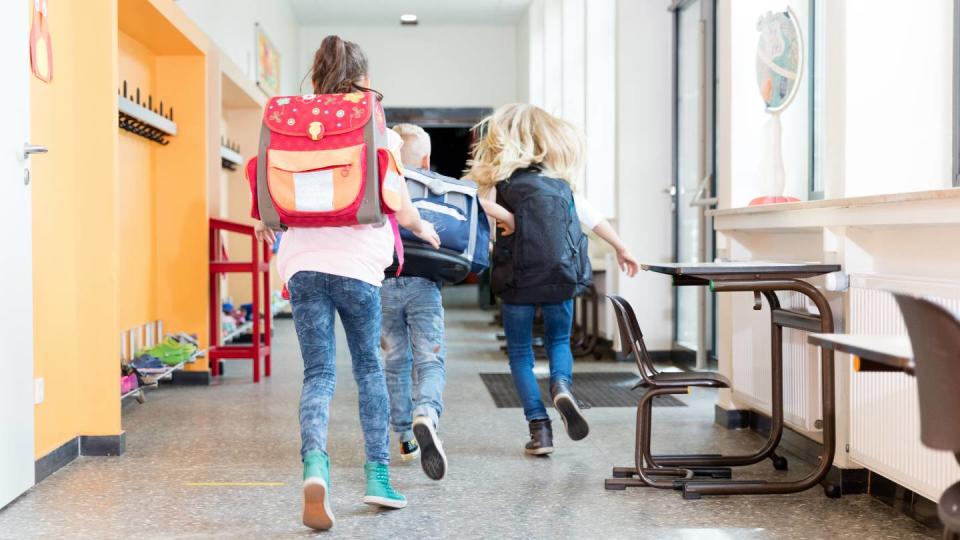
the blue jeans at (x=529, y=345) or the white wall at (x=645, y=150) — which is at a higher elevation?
the white wall at (x=645, y=150)

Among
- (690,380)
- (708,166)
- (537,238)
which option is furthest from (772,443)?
(708,166)

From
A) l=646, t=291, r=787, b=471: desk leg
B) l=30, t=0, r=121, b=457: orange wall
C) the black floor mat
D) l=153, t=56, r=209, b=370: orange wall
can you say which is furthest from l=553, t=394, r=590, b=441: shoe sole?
l=153, t=56, r=209, b=370: orange wall

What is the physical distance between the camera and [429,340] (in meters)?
3.31

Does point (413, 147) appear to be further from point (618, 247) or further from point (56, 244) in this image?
point (56, 244)

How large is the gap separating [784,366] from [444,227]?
1.35 m

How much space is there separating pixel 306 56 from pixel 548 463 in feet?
31.0

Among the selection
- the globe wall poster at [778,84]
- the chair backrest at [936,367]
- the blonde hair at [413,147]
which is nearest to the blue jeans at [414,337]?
the blonde hair at [413,147]

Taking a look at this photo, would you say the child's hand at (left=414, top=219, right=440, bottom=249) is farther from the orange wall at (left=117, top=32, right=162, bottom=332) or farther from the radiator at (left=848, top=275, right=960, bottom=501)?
the orange wall at (left=117, top=32, right=162, bottom=332)

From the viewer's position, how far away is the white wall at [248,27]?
22.0 ft

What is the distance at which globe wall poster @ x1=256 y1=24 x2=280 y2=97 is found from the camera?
8.72 metres

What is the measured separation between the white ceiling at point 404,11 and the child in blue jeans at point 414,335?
26.1 feet

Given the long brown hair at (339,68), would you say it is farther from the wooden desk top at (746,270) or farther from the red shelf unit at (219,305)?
the red shelf unit at (219,305)

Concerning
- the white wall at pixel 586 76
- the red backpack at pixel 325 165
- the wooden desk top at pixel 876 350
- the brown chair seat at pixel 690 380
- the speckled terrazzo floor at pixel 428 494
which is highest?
the white wall at pixel 586 76

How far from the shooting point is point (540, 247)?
11.6 ft
